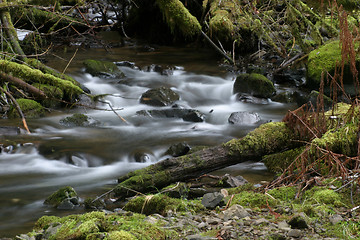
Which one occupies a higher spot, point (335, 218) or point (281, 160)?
point (335, 218)

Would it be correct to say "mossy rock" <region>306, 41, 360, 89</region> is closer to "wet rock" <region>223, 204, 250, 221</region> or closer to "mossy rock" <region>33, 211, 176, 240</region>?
"wet rock" <region>223, 204, 250, 221</region>

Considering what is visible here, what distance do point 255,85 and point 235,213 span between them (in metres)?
7.51

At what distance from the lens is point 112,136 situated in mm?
7855

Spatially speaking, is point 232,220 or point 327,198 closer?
point 232,220

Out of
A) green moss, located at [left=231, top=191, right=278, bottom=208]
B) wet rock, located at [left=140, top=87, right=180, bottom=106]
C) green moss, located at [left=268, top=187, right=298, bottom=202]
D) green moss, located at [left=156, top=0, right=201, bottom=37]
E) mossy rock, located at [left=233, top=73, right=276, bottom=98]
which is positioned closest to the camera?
green moss, located at [left=231, top=191, right=278, bottom=208]

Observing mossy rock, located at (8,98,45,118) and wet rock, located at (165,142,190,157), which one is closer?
wet rock, located at (165,142,190,157)

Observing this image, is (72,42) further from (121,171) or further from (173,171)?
(173,171)

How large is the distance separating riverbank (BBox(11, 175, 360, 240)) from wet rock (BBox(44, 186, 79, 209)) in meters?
0.97

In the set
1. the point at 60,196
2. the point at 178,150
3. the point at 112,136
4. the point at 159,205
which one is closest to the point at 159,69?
the point at 112,136

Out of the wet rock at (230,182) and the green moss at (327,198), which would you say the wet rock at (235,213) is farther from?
the wet rock at (230,182)

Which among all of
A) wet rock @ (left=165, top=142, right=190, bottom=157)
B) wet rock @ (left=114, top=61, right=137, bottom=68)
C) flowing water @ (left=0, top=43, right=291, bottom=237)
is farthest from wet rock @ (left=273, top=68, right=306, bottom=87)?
wet rock @ (left=165, top=142, right=190, bottom=157)

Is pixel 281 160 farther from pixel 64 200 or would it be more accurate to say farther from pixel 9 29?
pixel 9 29

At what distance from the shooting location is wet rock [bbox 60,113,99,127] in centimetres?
823

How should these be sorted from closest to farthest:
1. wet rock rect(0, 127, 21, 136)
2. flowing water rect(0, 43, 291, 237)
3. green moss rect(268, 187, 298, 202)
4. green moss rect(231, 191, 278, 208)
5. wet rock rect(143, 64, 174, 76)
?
green moss rect(231, 191, 278, 208) → green moss rect(268, 187, 298, 202) → flowing water rect(0, 43, 291, 237) → wet rock rect(0, 127, 21, 136) → wet rock rect(143, 64, 174, 76)
